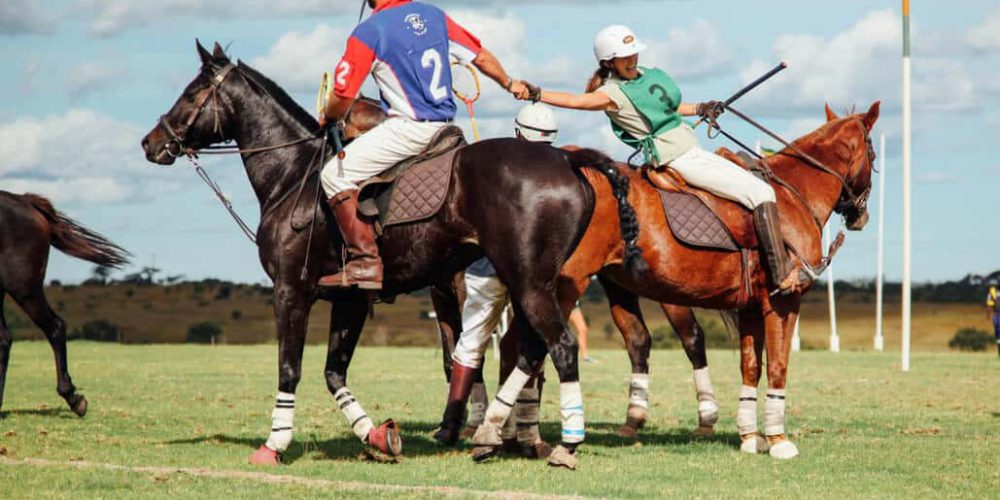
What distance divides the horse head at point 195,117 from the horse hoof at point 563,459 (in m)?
3.83

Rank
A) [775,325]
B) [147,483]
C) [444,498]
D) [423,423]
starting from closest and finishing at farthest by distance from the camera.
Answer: [444,498] < [147,483] < [775,325] < [423,423]

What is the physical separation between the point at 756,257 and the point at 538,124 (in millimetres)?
2055

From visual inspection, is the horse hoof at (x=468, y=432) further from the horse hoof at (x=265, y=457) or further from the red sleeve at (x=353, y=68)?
the red sleeve at (x=353, y=68)

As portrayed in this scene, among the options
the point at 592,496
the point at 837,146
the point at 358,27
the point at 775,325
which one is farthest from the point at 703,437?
the point at 358,27

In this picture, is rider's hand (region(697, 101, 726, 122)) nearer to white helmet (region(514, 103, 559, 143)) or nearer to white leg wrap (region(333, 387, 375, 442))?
white helmet (region(514, 103, 559, 143))

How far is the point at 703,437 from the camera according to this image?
12.6 metres

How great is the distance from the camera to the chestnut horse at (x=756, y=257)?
10.4 metres

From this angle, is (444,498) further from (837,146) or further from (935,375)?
(935,375)

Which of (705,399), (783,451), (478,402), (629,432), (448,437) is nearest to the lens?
(783,451)

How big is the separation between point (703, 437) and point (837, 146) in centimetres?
287

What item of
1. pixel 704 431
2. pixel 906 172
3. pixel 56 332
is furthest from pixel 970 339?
pixel 56 332

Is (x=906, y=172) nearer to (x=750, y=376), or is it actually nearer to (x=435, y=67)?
(x=750, y=376)

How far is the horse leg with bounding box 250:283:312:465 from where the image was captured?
10414 millimetres

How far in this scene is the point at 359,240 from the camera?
10.1m
